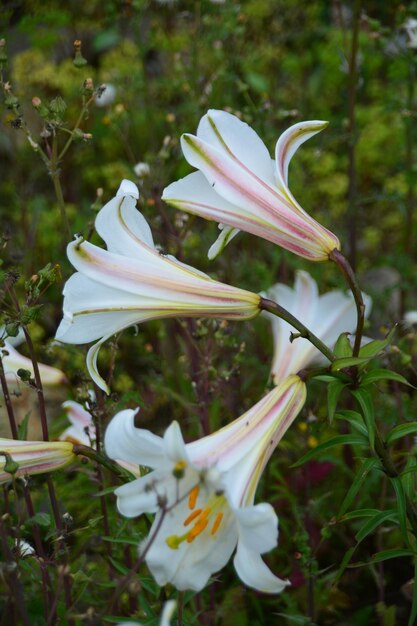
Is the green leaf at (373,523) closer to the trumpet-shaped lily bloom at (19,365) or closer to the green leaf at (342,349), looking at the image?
the green leaf at (342,349)

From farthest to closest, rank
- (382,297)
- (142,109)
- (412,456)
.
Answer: (142,109)
(382,297)
(412,456)

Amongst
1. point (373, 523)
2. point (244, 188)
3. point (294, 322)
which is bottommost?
point (373, 523)

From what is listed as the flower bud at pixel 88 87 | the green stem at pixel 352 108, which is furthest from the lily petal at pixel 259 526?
the green stem at pixel 352 108

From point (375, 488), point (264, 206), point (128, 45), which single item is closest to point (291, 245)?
point (264, 206)

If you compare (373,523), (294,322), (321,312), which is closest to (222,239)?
(294,322)

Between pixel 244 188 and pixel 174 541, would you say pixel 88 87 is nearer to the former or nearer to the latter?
pixel 244 188

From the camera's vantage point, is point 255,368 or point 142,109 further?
point 142,109

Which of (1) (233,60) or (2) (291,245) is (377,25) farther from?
(2) (291,245)

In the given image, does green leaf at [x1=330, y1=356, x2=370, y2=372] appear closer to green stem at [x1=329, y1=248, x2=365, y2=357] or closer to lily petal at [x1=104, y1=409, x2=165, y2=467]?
green stem at [x1=329, y1=248, x2=365, y2=357]
